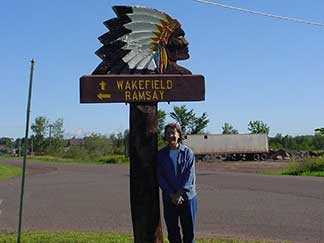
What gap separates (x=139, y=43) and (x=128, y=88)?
64 cm

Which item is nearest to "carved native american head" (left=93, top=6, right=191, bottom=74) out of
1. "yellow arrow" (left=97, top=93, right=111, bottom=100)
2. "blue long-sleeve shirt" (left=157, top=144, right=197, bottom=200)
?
"yellow arrow" (left=97, top=93, right=111, bottom=100)

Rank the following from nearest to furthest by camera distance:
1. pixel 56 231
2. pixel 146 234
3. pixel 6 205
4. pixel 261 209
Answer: pixel 146 234, pixel 56 231, pixel 261 209, pixel 6 205

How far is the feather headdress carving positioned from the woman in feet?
3.31

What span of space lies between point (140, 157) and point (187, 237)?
1.10 meters

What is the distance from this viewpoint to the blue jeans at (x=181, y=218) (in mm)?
6668

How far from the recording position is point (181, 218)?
6746 millimetres

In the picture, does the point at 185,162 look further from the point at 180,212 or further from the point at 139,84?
the point at 139,84

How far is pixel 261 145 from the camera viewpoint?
2429 inches

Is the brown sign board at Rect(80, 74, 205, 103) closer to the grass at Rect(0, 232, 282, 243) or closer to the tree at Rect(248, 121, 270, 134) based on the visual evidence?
the grass at Rect(0, 232, 282, 243)

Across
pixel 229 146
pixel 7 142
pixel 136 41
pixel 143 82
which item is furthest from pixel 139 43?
pixel 7 142

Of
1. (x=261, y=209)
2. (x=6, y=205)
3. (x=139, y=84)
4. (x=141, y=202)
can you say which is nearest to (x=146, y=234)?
(x=141, y=202)

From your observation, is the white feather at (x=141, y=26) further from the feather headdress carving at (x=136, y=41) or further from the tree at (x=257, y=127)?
the tree at (x=257, y=127)

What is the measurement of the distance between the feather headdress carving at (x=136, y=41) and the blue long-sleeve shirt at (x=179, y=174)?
1262mm

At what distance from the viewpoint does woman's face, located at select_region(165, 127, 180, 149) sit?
6.66 m
